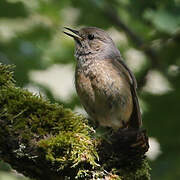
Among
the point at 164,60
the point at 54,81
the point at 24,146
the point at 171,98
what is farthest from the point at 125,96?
the point at 54,81

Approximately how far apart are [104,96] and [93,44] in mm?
1224

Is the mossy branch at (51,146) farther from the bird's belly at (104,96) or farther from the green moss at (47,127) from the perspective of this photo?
the bird's belly at (104,96)

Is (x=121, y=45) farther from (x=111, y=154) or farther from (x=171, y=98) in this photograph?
(x=111, y=154)

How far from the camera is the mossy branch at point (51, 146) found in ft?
10.1

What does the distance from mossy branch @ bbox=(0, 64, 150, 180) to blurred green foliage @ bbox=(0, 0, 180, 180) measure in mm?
2122

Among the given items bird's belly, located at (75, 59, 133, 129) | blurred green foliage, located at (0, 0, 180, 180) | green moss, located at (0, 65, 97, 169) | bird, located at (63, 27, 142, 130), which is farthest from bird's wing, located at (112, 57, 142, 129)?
green moss, located at (0, 65, 97, 169)

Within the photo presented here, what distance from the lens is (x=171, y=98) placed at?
556cm

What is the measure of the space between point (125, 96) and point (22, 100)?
1.83 metres

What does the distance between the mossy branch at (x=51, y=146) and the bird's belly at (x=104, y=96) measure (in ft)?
4.44

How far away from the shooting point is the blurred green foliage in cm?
543

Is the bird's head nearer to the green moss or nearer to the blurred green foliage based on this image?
the blurred green foliage

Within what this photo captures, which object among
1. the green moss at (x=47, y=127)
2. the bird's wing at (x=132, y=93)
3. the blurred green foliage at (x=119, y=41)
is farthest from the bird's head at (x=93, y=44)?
the green moss at (x=47, y=127)

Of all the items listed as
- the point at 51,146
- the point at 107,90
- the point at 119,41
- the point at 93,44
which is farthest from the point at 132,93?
the point at 51,146

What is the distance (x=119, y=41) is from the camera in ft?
23.4
